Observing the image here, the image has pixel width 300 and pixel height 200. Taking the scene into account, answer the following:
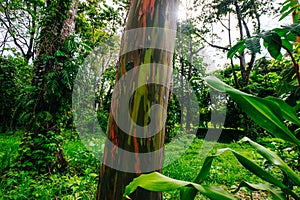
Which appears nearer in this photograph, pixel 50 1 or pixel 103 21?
pixel 50 1

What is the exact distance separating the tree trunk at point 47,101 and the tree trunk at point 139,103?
172 centimetres

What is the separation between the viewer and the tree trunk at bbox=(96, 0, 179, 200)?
33.3 inches

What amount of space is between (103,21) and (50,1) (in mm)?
3185

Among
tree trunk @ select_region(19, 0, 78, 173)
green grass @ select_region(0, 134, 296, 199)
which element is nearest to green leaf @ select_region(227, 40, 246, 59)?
green grass @ select_region(0, 134, 296, 199)

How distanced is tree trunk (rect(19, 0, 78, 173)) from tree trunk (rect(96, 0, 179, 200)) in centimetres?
172

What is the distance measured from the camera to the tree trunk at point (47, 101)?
2303mm

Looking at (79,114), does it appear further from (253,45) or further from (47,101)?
(253,45)

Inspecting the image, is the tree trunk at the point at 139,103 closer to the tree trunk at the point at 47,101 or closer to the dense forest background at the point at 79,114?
the dense forest background at the point at 79,114

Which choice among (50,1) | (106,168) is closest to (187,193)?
(106,168)

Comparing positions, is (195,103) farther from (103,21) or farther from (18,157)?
(18,157)

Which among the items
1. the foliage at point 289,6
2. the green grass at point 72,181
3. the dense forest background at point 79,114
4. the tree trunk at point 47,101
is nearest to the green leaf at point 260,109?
the dense forest background at point 79,114

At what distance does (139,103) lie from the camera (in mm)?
867

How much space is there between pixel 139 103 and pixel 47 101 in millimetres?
1982

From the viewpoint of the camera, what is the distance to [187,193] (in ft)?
1.67
